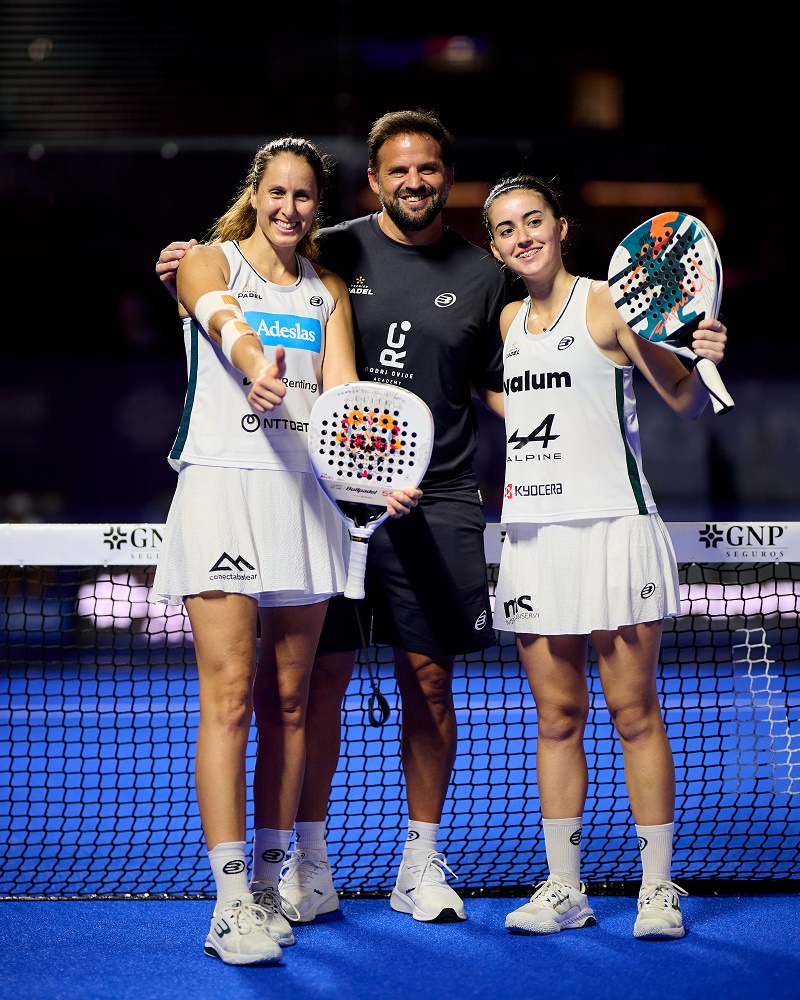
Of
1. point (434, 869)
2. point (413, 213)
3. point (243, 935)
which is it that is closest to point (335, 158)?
point (413, 213)

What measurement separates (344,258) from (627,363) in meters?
0.88

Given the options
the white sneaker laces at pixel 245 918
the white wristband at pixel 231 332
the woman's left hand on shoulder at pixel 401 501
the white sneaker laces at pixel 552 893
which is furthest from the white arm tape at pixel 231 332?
the white sneaker laces at pixel 552 893

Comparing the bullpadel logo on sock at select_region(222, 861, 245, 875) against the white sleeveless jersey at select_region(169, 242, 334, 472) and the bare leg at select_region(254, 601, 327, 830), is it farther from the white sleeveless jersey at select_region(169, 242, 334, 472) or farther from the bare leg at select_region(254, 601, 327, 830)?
the white sleeveless jersey at select_region(169, 242, 334, 472)

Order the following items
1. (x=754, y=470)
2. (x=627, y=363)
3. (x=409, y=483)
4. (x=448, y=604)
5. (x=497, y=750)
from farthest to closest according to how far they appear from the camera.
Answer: (x=754, y=470), (x=497, y=750), (x=448, y=604), (x=627, y=363), (x=409, y=483)

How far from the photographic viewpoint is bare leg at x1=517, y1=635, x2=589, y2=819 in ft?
9.39

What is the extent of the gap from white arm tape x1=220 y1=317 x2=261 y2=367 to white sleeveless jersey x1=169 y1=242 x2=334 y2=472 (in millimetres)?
145

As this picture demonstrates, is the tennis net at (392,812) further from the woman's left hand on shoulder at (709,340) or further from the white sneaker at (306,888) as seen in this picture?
the woman's left hand on shoulder at (709,340)

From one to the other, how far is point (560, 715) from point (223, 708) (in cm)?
87

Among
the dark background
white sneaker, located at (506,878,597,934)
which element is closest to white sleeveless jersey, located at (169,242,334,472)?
white sneaker, located at (506,878,597,934)

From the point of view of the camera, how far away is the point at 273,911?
2.80 metres

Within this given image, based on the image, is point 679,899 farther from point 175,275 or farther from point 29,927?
point 175,275

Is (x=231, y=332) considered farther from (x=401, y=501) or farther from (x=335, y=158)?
(x=335, y=158)

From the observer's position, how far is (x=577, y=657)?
9.47 feet

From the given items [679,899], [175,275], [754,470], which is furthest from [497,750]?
[754,470]
